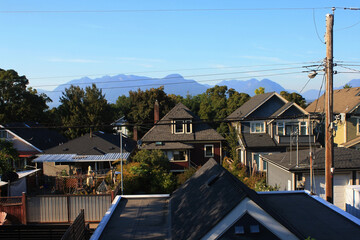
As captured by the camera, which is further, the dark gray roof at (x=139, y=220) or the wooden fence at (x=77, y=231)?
the wooden fence at (x=77, y=231)

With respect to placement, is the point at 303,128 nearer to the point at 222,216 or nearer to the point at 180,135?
the point at 180,135

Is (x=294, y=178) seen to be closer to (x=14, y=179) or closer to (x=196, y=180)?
(x=196, y=180)

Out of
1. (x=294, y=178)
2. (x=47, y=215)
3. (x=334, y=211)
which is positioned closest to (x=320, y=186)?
(x=294, y=178)

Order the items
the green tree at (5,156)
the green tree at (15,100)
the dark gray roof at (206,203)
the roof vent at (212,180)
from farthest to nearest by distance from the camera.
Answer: the green tree at (15,100) < the green tree at (5,156) < the roof vent at (212,180) < the dark gray roof at (206,203)

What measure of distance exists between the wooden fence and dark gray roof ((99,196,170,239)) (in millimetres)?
1354

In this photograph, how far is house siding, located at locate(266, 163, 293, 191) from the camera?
66.1ft

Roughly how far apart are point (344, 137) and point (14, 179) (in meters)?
29.5

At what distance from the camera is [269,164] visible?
2409cm

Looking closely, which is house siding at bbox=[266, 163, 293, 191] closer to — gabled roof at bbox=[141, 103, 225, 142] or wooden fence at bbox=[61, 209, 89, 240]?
gabled roof at bbox=[141, 103, 225, 142]

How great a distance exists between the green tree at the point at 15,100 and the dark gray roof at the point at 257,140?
31515 mm

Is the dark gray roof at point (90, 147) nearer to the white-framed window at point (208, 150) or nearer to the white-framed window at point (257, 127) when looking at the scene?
the white-framed window at point (208, 150)

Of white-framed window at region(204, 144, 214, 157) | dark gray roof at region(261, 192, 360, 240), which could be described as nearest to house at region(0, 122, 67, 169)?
white-framed window at region(204, 144, 214, 157)

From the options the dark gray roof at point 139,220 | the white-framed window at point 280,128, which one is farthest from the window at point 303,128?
the dark gray roof at point 139,220

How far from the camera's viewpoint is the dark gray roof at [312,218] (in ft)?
29.4
